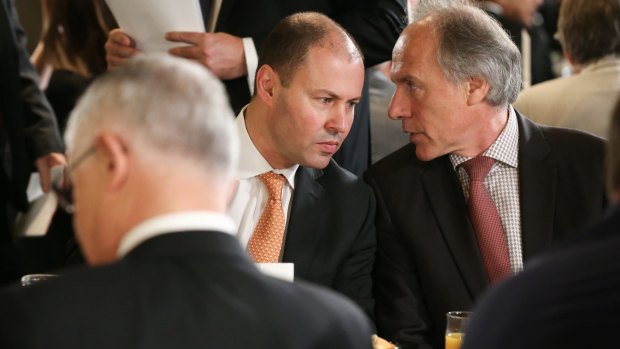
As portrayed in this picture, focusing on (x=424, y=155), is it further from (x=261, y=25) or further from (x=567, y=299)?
(x=567, y=299)

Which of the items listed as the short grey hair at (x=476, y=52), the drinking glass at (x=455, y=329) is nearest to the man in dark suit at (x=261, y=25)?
the short grey hair at (x=476, y=52)

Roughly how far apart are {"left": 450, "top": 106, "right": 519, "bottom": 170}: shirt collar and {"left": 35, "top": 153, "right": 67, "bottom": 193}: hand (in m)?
1.52

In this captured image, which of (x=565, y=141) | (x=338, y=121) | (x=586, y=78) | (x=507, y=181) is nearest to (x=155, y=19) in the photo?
(x=338, y=121)

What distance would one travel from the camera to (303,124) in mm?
3041

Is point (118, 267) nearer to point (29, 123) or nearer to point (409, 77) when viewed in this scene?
point (409, 77)

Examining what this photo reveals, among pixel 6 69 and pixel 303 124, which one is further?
pixel 6 69

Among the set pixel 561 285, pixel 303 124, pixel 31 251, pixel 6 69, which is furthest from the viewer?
pixel 31 251

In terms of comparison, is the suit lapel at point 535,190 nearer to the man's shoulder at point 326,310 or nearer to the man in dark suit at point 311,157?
the man in dark suit at point 311,157

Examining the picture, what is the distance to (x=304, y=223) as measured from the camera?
301cm

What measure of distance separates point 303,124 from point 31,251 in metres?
1.53

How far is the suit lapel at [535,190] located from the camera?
3020 mm

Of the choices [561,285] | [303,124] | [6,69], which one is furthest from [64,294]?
[6,69]

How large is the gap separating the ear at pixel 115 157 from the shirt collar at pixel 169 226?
0.22ft

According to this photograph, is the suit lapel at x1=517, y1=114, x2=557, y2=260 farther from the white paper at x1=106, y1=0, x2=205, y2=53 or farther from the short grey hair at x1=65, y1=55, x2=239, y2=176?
the short grey hair at x1=65, y1=55, x2=239, y2=176
